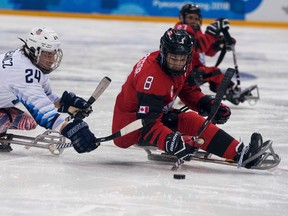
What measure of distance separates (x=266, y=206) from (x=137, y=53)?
6.67 m

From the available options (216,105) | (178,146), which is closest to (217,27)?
(216,105)

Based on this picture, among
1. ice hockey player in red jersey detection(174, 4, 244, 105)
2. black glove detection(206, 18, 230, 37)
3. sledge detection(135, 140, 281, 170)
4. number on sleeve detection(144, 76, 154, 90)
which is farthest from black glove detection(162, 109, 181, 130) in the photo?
black glove detection(206, 18, 230, 37)

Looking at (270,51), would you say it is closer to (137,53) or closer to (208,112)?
(137,53)

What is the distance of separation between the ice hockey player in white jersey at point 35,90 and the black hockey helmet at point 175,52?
0.54 m

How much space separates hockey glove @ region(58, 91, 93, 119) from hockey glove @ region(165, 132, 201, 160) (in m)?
0.77

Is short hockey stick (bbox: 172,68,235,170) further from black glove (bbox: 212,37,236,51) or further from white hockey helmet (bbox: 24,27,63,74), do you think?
black glove (bbox: 212,37,236,51)

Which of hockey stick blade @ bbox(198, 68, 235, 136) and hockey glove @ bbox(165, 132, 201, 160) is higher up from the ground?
hockey stick blade @ bbox(198, 68, 235, 136)

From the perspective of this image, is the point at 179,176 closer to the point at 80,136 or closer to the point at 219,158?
the point at 80,136

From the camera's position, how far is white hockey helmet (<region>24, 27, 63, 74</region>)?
4.74 metres

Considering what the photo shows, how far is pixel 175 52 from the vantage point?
177 inches

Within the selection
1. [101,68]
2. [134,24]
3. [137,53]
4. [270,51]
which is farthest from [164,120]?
[134,24]

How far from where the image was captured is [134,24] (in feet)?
44.8

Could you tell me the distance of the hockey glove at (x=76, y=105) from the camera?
16.5 ft

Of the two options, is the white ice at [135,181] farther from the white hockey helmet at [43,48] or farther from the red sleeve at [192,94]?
the white hockey helmet at [43,48]
